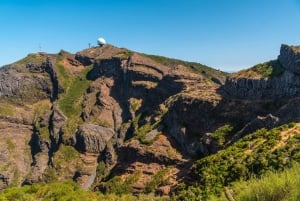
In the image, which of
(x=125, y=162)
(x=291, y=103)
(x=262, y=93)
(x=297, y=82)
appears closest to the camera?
(x=291, y=103)

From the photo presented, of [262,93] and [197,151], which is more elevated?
[262,93]

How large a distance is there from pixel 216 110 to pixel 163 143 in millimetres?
20987

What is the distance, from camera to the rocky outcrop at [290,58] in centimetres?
10125

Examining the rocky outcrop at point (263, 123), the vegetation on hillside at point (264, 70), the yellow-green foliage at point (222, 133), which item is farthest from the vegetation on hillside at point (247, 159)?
the vegetation on hillside at point (264, 70)

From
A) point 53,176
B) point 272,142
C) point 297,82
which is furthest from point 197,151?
point 53,176

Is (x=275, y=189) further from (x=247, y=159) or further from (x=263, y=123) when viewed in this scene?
(x=263, y=123)

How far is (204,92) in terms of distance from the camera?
140 m

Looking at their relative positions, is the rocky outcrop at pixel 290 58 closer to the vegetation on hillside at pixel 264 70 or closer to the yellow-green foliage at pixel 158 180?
the vegetation on hillside at pixel 264 70

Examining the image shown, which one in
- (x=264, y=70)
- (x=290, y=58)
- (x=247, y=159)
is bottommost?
(x=247, y=159)

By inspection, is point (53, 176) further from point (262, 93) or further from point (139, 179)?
point (262, 93)

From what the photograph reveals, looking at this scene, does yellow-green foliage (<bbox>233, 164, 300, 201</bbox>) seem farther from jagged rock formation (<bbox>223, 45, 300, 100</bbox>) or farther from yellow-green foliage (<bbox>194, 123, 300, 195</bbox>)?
jagged rock formation (<bbox>223, 45, 300, 100</bbox>)

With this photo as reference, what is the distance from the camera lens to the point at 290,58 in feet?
354

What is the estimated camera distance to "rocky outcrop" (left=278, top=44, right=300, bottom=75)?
101250 mm

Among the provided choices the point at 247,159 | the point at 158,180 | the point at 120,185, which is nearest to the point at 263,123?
the point at 247,159
